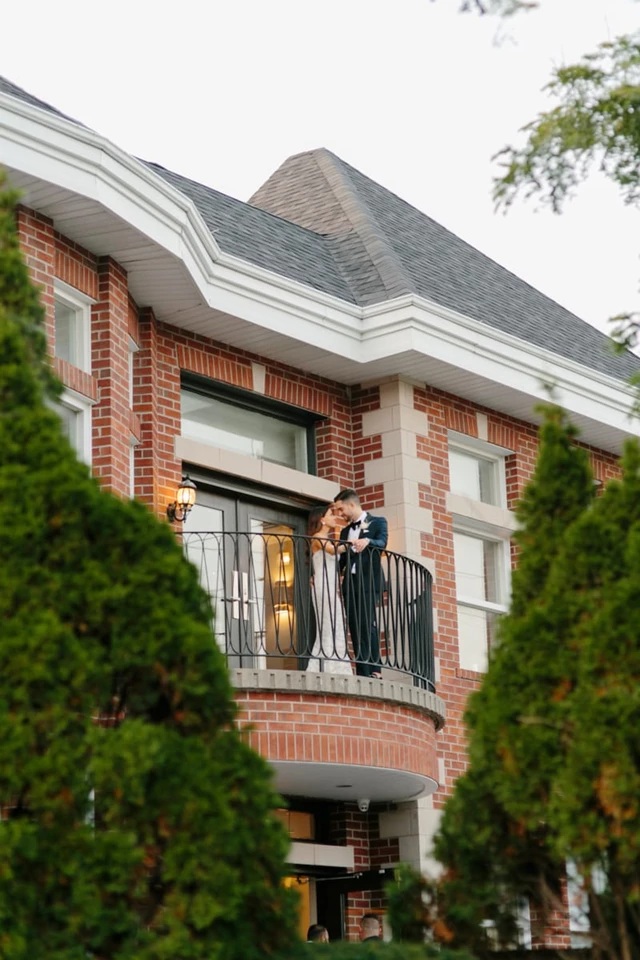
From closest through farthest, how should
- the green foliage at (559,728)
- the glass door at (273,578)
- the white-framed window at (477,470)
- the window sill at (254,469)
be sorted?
1. the green foliage at (559,728)
2. the window sill at (254,469)
3. the glass door at (273,578)
4. the white-framed window at (477,470)

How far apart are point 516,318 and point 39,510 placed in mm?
11937

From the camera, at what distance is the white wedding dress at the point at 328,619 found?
1164 centimetres

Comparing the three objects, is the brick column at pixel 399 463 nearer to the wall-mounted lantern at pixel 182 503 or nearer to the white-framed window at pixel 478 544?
the white-framed window at pixel 478 544

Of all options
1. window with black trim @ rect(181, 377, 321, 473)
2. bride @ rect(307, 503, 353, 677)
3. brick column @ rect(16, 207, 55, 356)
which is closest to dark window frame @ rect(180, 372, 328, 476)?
window with black trim @ rect(181, 377, 321, 473)

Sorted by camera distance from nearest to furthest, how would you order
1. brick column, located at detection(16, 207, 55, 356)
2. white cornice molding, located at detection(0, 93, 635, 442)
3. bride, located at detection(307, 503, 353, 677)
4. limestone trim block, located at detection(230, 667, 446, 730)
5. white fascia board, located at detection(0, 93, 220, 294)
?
white fascia board, located at detection(0, 93, 220, 294) < white cornice molding, located at detection(0, 93, 635, 442) < brick column, located at detection(16, 207, 55, 356) < limestone trim block, located at detection(230, 667, 446, 730) < bride, located at detection(307, 503, 353, 677)

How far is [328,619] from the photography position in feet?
40.1

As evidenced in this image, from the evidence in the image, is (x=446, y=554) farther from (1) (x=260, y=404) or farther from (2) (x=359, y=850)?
(2) (x=359, y=850)

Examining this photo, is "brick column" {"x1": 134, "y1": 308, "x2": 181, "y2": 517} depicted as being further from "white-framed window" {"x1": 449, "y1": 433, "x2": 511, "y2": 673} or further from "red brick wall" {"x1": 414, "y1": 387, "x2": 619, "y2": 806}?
"white-framed window" {"x1": 449, "y1": 433, "x2": 511, "y2": 673}

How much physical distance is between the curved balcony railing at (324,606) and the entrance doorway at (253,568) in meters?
0.01

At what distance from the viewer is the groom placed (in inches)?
465

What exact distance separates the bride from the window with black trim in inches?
56.5

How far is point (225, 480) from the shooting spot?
13.0 metres

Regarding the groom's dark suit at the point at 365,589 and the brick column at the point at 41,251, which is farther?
the groom's dark suit at the point at 365,589

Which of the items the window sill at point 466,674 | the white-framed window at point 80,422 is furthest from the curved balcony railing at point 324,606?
the white-framed window at point 80,422
